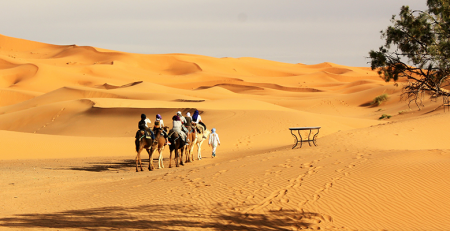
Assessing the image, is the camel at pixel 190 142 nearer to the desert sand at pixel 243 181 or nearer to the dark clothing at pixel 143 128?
the desert sand at pixel 243 181

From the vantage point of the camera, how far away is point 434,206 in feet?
27.4

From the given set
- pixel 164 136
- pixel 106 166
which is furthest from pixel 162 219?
pixel 106 166

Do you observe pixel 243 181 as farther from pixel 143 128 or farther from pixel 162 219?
pixel 143 128

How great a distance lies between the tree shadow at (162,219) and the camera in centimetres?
793

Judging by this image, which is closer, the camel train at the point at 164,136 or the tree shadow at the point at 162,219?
the tree shadow at the point at 162,219

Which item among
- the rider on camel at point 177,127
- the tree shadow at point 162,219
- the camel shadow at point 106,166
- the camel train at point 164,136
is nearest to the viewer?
the tree shadow at point 162,219

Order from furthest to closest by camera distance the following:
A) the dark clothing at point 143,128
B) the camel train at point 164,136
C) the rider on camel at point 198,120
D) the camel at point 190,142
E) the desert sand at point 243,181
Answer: the rider on camel at point 198,120, the camel at point 190,142, the camel train at point 164,136, the dark clothing at point 143,128, the desert sand at point 243,181

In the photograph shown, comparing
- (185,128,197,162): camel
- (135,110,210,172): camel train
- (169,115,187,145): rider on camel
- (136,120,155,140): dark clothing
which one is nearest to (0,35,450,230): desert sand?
(185,128,197,162): camel

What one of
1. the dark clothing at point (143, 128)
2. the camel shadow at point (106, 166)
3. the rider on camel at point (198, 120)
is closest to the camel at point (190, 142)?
the rider on camel at point (198, 120)

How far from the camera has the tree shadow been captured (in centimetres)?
793

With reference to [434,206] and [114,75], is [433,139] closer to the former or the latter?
[434,206]

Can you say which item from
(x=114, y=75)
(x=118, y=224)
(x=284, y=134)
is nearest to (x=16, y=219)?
(x=118, y=224)

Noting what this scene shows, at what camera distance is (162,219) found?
8.47m

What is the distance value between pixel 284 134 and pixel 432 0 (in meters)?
16.2
